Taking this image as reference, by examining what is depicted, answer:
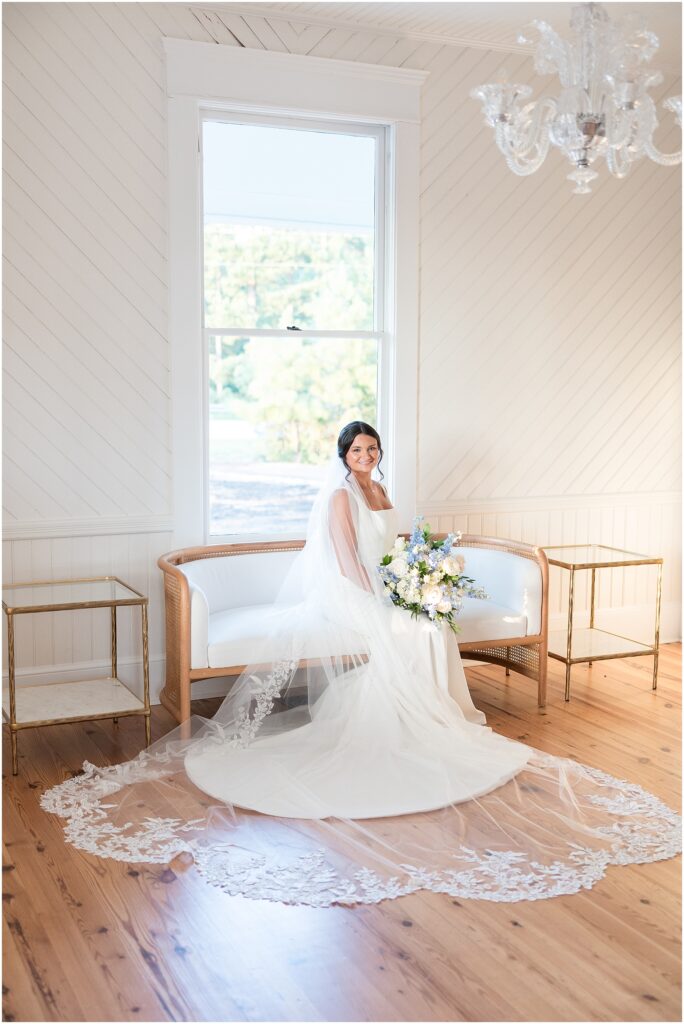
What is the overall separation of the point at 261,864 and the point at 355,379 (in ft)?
9.37

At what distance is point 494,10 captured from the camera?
16.0 feet

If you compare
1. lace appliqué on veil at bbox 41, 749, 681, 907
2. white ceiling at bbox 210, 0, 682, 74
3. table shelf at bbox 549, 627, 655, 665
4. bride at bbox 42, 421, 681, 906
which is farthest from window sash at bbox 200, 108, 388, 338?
lace appliqué on veil at bbox 41, 749, 681, 907

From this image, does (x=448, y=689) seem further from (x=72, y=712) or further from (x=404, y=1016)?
(x=404, y=1016)

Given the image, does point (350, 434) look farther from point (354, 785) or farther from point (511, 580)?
point (354, 785)

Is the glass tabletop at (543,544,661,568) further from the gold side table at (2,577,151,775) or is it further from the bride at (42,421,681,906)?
the gold side table at (2,577,151,775)

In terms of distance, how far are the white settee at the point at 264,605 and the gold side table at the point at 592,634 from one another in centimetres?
21

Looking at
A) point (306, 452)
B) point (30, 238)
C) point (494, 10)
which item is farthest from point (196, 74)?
point (306, 452)

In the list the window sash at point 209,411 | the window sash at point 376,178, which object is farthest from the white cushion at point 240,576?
the window sash at point 376,178

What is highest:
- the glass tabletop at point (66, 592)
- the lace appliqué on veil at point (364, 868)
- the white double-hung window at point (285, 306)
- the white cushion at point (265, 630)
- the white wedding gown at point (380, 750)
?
the white double-hung window at point (285, 306)

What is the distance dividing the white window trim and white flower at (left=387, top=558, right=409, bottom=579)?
1127 millimetres

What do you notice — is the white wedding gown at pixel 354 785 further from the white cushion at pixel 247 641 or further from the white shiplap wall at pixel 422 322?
the white shiplap wall at pixel 422 322

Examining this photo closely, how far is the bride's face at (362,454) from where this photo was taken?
14.8ft

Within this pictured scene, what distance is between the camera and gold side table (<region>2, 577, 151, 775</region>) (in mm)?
3990

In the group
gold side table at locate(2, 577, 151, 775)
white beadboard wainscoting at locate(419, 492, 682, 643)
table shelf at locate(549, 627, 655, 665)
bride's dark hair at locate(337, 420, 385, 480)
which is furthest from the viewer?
white beadboard wainscoting at locate(419, 492, 682, 643)
